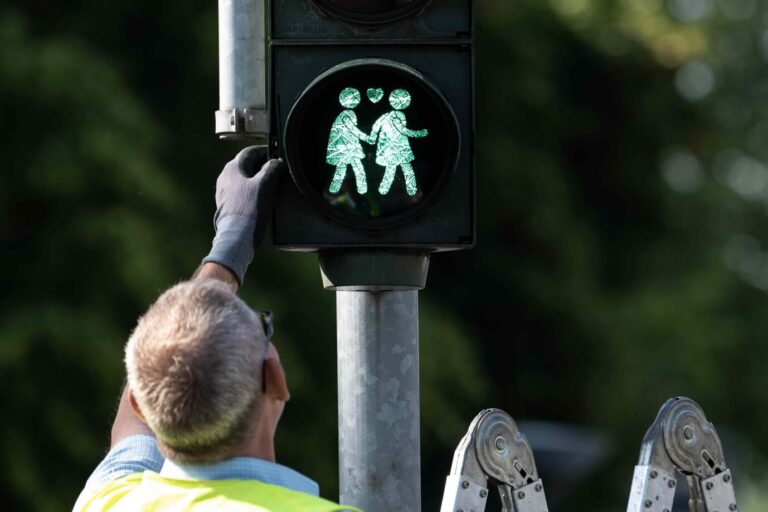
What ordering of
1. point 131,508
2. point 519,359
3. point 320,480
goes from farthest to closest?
1. point 519,359
2. point 320,480
3. point 131,508

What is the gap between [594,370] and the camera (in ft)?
41.8

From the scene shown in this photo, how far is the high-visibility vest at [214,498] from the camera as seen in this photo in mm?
2768

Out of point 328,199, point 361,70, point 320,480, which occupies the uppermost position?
point 361,70

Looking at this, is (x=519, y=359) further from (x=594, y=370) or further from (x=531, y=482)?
(x=531, y=482)

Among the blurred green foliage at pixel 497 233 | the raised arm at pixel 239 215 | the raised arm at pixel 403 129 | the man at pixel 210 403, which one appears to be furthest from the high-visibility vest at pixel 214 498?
the blurred green foliage at pixel 497 233

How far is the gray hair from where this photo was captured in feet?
9.26

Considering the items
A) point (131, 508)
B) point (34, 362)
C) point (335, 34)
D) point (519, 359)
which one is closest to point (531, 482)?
point (335, 34)

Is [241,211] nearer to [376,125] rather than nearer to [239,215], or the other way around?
[239,215]

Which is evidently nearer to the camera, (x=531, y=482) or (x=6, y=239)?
(x=531, y=482)

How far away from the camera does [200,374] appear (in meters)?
2.82

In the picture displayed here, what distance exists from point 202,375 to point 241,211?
1.23 metres

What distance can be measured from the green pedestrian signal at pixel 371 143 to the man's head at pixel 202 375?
3.65ft

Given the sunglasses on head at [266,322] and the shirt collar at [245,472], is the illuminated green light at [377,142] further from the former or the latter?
the shirt collar at [245,472]

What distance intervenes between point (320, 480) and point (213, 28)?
2670mm
